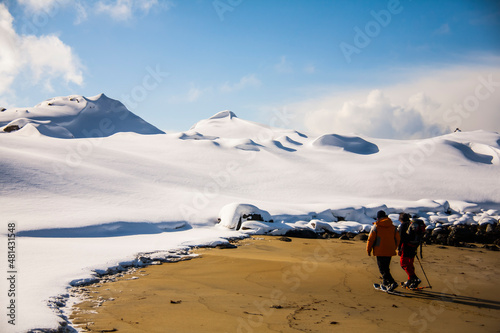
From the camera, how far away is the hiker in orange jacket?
768 centimetres

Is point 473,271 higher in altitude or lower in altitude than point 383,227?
lower

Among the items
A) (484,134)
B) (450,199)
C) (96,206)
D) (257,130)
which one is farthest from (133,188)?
(484,134)

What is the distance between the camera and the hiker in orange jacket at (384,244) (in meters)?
7.68

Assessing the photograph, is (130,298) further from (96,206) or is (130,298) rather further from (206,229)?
(96,206)

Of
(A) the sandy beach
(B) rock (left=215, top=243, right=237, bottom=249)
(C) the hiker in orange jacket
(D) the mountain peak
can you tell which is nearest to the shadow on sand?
(A) the sandy beach

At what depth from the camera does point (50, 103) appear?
89.3m

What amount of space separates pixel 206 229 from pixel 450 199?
3126 centimetres

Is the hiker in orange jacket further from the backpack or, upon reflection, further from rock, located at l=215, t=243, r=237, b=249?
rock, located at l=215, t=243, r=237, b=249

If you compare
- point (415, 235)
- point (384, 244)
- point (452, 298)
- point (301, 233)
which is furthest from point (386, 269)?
point (301, 233)

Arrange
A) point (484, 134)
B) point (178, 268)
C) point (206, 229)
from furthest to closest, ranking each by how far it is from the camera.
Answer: point (484, 134)
point (206, 229)
point (178, 268)

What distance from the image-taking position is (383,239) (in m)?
7.75

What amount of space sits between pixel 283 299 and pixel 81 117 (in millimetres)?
89225
